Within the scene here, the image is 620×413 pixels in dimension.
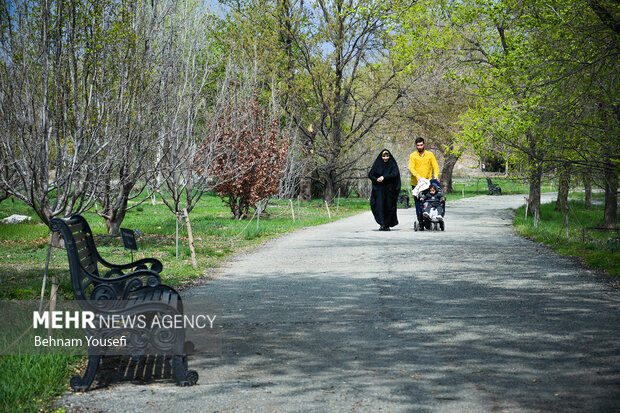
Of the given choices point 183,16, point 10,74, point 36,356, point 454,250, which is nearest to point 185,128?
point 183,16

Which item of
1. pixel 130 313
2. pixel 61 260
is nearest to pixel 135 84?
pixel 61 260

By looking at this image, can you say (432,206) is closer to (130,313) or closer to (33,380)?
(130,313)

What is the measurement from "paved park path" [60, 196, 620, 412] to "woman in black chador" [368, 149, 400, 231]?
24.6 ft

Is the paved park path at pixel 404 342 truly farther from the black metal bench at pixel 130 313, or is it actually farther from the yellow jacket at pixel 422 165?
the yellow jacket at pixel 422 165

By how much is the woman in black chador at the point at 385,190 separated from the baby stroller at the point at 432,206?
36.6 inches

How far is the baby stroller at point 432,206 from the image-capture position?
18156 millimetres

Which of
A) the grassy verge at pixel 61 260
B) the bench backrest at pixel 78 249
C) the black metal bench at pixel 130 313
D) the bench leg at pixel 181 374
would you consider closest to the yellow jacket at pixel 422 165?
the grassy verge at pixel 61 260

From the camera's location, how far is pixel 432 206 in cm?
1878

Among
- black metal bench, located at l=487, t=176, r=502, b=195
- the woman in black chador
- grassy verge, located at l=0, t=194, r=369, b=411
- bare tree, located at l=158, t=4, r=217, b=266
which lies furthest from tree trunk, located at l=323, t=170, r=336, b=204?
black metal bench, located at l=487, t=176, r=502, b=195

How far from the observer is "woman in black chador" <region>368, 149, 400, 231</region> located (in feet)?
64.2

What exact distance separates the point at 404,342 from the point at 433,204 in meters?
12.6

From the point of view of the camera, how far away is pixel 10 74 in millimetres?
10367

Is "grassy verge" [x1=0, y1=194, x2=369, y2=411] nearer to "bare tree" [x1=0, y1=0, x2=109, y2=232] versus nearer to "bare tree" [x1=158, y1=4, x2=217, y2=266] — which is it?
"bare tree" [x1=158, y1=4, x2=217, y2=266]

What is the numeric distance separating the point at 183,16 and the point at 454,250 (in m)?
7.96
